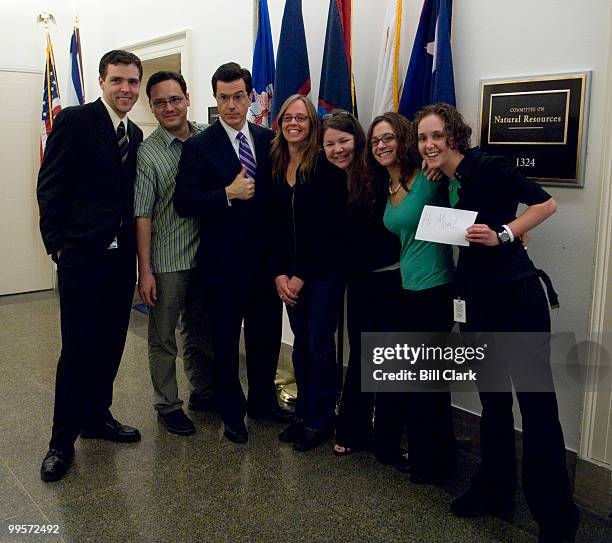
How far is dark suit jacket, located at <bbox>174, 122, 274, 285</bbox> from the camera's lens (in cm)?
258

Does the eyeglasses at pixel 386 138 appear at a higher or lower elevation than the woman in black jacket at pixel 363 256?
higher

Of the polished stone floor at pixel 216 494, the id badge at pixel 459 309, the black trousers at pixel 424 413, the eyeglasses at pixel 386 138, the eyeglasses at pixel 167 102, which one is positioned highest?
the eyeglasses at pixel 167 102

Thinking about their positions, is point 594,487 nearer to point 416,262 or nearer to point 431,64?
point 416,262

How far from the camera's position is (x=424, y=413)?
2365 mm

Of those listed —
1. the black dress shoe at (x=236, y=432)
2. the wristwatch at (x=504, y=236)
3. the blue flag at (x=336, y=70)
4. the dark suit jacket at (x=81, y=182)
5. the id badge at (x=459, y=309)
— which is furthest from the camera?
the blue flag at (x=336, y=70)

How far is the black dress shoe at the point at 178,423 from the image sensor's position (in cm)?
284

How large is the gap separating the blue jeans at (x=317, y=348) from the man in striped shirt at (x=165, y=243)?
0.53 metres

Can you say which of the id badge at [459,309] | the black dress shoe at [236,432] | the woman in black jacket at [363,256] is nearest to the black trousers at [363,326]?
the woman in black jacket at [363,256]

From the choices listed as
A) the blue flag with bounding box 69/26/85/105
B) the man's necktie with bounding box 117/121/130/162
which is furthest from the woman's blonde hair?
the blue flag with bounding box 69/26/85/105

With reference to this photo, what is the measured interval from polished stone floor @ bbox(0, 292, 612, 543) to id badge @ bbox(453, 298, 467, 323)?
708 mm

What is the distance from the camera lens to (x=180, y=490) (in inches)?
93.4

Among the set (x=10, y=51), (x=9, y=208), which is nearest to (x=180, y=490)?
(x=9, y=208)

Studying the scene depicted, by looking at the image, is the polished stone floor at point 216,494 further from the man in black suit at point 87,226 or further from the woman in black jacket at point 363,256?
the woman in black jacket at point 363,256

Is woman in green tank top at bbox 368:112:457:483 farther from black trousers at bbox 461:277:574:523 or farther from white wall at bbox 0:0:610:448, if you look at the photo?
white wall at bbox 0:0:610:448
